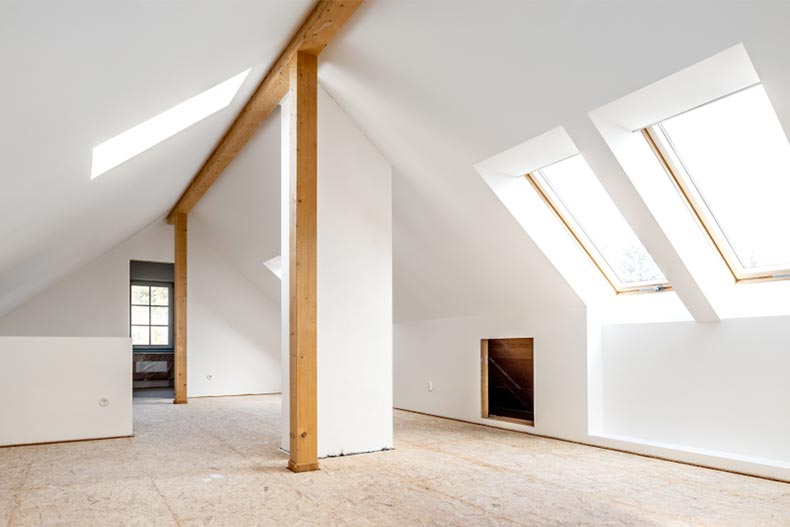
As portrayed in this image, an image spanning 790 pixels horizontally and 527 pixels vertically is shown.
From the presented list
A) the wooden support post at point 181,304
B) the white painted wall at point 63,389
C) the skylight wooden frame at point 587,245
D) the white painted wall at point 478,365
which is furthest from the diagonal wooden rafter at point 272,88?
the white painted wall at point 478,365

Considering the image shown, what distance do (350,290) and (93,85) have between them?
2.48 metres

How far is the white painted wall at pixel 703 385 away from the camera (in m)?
3.94

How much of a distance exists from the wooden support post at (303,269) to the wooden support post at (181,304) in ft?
17.4

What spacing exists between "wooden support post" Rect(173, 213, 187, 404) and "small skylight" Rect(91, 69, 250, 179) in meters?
4.58

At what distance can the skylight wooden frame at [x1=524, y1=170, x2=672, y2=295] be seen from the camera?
15.7ft

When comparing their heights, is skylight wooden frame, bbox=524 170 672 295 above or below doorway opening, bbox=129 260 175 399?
above

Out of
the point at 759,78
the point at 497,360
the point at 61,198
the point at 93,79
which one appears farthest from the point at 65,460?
the point at 759,78

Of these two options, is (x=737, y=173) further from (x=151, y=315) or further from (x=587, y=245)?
(x=151, y=315)

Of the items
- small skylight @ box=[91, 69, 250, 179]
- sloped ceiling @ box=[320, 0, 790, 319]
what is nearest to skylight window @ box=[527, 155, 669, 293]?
sloped ceiling @ box=[320, 0, 790, 319]

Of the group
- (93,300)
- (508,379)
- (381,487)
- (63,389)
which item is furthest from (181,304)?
(381,487)

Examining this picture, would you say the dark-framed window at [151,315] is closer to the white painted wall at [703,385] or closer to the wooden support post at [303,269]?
the wooden support post at [303,269]

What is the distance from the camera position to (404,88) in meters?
4.41

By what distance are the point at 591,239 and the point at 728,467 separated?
196 centimetres

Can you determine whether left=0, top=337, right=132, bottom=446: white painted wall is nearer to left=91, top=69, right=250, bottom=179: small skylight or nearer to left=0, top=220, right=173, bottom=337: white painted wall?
left=91, top=69, right=250, bottom=179: small skylight
